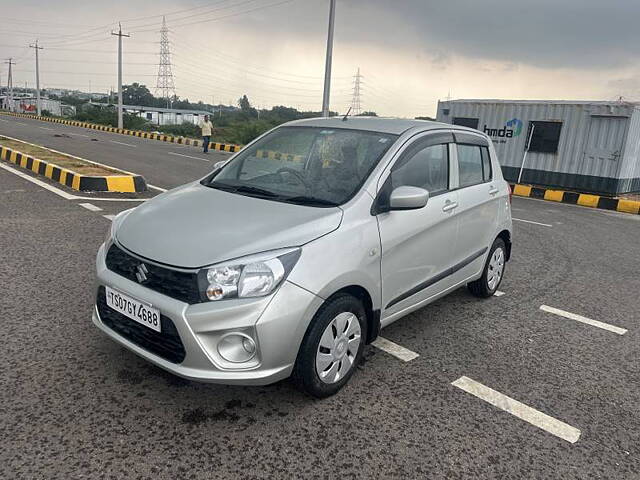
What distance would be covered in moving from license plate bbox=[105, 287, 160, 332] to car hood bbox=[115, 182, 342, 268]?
0.80ft

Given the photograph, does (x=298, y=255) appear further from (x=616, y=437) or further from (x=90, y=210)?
(x=90, y=210)

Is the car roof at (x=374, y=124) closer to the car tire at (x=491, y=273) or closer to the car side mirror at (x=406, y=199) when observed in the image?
the car side mirror at (x=406, y=199)

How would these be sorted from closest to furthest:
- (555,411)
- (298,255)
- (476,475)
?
(476,475) < (298,255) < (555,411)

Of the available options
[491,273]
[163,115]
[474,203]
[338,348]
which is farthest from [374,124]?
[163,115]

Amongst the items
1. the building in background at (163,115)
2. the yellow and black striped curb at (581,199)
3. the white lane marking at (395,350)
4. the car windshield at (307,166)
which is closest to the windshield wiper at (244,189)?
the car windshield at (307,166)

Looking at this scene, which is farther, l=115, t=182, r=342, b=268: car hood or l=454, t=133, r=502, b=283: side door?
l=454, t=133, r=502, b=283: side door

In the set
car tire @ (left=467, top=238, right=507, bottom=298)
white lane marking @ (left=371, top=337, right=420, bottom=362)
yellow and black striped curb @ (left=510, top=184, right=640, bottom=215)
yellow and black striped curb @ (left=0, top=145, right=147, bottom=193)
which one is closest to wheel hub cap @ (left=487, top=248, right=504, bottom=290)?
car tire @ (left=467, top=238, right=507, bottom=298)

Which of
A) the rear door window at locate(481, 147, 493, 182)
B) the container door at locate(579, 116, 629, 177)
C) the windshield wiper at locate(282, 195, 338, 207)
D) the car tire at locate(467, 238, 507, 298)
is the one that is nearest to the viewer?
the windshield wiper at locate(282, 195, 338, 207)

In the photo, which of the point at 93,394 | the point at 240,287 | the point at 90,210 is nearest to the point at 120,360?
the point at 93,394

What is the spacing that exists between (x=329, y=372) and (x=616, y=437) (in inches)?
62.9

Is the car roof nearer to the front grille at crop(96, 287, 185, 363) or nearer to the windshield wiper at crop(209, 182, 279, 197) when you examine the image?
the windshield wiper at crop(209, 182, 279, 197)

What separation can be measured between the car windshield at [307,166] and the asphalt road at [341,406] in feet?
3.88

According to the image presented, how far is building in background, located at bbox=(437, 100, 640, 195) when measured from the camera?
1381 centimetres

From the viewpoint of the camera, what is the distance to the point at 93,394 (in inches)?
110
